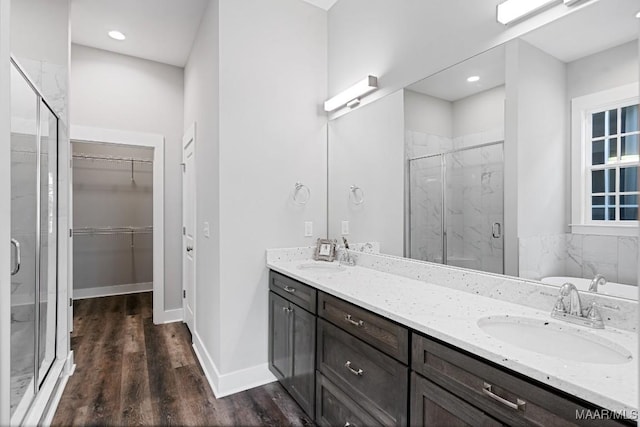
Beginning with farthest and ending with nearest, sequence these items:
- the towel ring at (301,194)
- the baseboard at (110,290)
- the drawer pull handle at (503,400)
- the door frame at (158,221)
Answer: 1. the baseboard at (110,290)
2. the door frame at (158,221)
3. the towel ring at (301,194)
4. the drawer pull handle at (503,400)

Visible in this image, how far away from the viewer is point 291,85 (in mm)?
2582

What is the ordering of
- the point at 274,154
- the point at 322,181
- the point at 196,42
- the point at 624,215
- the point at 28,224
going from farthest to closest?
1. the point at 196,42
2. the point at 322,181
3. the point at 274,154
4. the point at 28,224
5. the point at 624,215

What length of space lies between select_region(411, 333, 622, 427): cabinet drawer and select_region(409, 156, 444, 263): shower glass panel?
804 millimetres

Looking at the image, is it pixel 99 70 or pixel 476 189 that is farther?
pixel 99 70

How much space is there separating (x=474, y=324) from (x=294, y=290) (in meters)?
1.14

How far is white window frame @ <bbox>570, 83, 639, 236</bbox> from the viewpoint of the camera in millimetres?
1209

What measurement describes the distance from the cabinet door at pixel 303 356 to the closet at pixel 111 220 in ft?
12.3

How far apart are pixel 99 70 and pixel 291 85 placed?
221 cm

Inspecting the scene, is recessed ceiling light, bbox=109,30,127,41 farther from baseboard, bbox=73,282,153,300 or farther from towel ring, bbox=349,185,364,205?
baseboard, bbox=73,282,153,300

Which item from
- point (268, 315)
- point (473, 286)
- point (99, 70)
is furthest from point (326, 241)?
point (99, 70)

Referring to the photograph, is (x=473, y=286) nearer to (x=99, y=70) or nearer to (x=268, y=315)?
(x=268, y=315)

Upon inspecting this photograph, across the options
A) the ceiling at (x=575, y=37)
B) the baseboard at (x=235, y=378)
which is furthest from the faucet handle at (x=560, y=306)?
the baseboard at (x=235, y=378)

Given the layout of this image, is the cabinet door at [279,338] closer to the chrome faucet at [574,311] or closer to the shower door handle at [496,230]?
the shower door handle at [496,230]

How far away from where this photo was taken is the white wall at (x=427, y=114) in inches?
71.0
